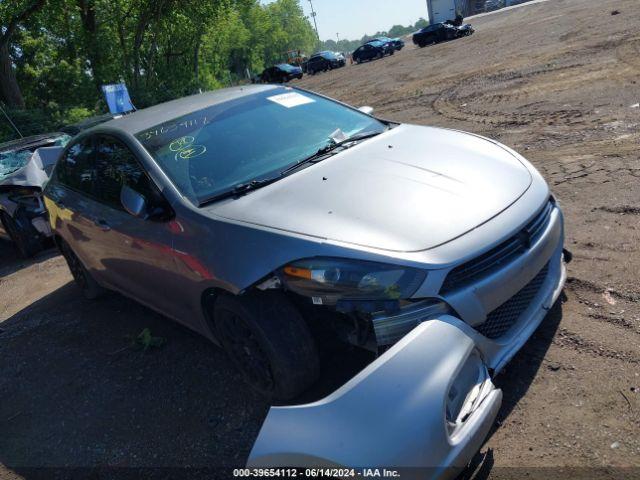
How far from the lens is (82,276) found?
479 cm

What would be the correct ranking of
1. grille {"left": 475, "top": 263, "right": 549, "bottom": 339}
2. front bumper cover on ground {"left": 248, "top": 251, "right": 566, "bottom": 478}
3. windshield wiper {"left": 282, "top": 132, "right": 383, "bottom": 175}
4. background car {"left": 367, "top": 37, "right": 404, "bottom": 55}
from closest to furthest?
front bumper cover on ground {"left": 248, "top": 251, "right": 566, "bottom": 478} → grille {"left": 475, "top": 263, "right": 549, "bottom": 339} → windshield wiper {"left": 282, "top": 132, "right": 383, "bottom": 175} → background car {"left": 367, "top": 37, "right": 404, "bottom": 55}

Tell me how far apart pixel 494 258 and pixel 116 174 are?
102 inches

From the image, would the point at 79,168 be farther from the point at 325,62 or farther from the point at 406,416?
the point at 325,62

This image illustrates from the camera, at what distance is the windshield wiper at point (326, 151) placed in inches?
125

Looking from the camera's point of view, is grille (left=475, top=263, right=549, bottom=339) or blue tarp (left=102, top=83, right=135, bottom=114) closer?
grille (left=475, top=263, right=549, bottom=339)

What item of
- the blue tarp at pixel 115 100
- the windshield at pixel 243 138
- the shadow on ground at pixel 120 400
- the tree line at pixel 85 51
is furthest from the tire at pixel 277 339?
the tree line at pixel 85 51

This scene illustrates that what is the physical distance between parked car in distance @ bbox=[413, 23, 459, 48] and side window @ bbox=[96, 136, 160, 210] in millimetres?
31363

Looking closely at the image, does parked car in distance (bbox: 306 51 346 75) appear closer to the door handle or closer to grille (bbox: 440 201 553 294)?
the door handle

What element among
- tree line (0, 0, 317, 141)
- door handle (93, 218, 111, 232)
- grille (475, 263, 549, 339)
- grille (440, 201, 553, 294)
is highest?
tree line (0, 0, 317, 141)

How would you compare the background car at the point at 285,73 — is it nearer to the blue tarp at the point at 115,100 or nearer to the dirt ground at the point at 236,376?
the blue tarp at the point at 115,100

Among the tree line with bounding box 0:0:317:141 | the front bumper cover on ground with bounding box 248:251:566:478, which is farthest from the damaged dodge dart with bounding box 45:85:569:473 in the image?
the tree line with bounding box 0:0:317:141

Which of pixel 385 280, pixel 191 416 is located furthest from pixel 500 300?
pixel 191 416

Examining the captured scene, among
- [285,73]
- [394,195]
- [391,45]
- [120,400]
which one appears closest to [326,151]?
[394,195]

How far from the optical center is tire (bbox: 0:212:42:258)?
668 cm
